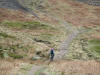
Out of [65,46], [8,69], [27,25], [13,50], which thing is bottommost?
[27,25]

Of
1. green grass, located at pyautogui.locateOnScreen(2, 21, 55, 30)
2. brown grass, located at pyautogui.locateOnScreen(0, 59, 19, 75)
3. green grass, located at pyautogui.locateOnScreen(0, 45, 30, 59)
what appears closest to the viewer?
brown grass, located at pyautogui.locateOnScreen(0, 59, 19, 75)

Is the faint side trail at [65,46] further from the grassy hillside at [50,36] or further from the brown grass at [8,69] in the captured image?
the brown grass at [8,69]

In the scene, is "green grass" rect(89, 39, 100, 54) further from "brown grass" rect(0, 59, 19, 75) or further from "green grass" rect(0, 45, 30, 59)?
"brown grass" rect(0, 59, 19, 75)

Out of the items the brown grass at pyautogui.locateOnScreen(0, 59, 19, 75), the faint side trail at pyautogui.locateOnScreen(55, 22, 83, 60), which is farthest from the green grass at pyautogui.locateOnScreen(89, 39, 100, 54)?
the brown grass at pyautogui.locateOnScreen(0, 59, 19, 75)

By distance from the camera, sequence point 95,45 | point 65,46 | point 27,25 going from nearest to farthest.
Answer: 1. point 65,46
2. point 95,45
3. point 27,25

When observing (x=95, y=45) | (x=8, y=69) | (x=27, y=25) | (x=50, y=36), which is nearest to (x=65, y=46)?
(x=95, y=45)

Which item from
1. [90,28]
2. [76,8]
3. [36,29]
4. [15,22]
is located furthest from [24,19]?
[76,8]

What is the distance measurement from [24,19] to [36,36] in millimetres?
19818

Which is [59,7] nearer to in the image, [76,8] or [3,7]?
[76,8]

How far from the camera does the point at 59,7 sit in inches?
3484

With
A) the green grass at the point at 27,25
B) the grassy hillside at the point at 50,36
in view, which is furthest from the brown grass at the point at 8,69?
the green grass at the point at 27,25

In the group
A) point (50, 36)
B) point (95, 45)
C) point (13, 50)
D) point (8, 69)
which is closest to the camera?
point (8, 69)

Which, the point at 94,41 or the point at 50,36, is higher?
the point at 94,41

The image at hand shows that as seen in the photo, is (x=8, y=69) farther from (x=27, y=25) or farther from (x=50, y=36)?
(x=27, y=25)
